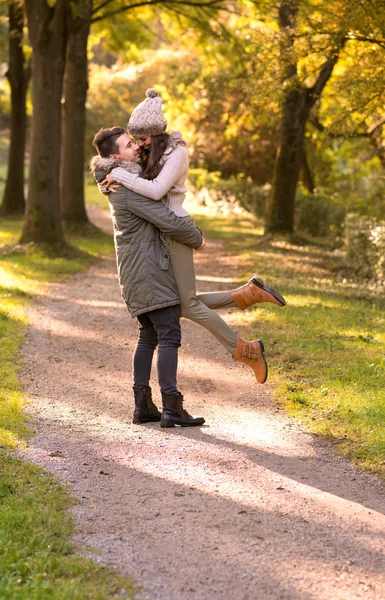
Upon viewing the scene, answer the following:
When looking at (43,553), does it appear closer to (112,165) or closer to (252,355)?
(252,355)

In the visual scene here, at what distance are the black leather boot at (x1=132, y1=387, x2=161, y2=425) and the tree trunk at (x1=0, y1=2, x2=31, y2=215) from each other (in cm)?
1732

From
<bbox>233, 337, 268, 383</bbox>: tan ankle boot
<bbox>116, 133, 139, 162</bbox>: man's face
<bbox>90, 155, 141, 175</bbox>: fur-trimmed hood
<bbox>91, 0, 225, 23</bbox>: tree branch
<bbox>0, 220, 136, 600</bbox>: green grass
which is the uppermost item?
<bbox>91, 0, 225, 23</bbox>: tree branch

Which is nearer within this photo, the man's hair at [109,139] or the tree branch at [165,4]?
the man's hair at [109,139]

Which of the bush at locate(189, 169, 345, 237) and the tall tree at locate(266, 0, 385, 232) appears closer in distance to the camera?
the tall tree at locate(266, 0, 385, 232)

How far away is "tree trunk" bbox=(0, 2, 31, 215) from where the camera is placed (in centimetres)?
2205

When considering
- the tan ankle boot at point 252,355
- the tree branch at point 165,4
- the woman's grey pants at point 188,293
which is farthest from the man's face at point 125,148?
the tree branch at point 165,4

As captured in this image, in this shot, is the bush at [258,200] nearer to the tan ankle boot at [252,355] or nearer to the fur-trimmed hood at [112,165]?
the tan ankle boot at [252,355]

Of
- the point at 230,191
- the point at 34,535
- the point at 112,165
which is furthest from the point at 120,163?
the point at 230,191

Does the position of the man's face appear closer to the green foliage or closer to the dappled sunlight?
the green foliage

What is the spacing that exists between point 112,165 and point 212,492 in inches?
90.1

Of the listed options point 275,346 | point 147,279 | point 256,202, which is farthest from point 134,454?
point 256,202

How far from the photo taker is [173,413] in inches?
242

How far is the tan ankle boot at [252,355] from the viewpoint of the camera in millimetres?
6176

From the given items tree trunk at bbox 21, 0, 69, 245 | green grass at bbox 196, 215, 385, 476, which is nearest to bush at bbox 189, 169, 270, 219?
green grass at bbox 196, 215, 385, 476
